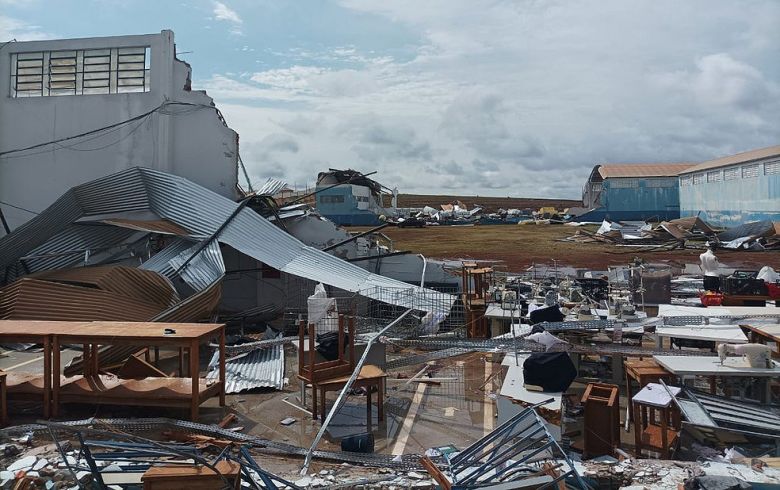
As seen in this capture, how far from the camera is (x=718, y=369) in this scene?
783 centimetres

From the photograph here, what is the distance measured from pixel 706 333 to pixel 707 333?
2 cm

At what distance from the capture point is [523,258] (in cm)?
3272

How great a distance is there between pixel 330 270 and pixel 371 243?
15.3 ft

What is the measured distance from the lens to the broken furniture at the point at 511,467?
5.63m

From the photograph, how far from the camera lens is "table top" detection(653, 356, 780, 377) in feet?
25.4

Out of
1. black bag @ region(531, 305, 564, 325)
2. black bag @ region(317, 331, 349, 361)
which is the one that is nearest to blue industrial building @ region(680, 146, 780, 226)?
black bag @ region(531, 305, 564, 325)

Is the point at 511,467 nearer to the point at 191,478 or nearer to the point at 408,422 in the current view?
the point at 191,478

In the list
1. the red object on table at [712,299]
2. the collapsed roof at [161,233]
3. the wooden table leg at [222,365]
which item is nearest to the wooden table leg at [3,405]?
the wooden table leg at [222,365]

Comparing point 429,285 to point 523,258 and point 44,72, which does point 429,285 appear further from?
point 523,258

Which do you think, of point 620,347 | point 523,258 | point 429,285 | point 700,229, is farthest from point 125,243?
point 700,229

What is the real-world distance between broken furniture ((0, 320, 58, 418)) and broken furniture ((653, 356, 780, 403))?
845cm

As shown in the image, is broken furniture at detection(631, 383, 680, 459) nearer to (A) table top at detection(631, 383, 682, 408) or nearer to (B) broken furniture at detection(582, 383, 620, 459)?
(A) table top at detection(631, 383, 682, 408)

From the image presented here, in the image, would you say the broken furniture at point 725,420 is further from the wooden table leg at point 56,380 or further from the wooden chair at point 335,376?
the wooden table leg at point 56,380

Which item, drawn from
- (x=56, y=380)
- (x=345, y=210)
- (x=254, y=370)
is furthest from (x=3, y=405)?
(x=345, y=210)
